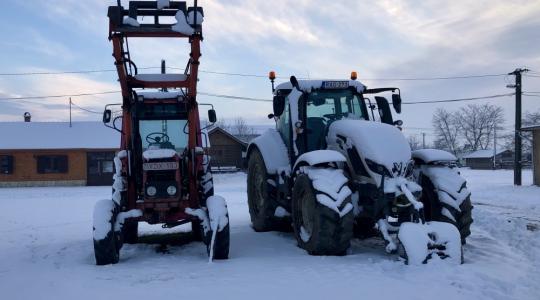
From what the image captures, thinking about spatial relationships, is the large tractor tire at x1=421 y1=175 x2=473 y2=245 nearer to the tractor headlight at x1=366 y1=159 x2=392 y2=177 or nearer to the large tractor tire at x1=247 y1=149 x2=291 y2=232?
the tractor headlight at x1=366 y1=159 x2=392 y2=177

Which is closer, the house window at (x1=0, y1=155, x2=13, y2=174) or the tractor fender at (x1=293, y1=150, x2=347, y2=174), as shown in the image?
the tractor fender at (x1=293, y1=150, x2=347, y2=174)

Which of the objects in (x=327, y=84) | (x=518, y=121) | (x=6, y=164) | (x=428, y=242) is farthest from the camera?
(x=6, y=164)

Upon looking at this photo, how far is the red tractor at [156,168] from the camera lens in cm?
716

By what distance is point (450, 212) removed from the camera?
724 cm

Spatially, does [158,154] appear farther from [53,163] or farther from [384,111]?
[53,163]

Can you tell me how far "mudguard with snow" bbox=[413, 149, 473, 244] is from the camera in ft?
23.9

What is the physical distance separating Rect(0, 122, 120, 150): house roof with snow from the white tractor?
→ 28271 millimetres

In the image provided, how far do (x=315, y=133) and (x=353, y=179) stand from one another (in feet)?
4.72

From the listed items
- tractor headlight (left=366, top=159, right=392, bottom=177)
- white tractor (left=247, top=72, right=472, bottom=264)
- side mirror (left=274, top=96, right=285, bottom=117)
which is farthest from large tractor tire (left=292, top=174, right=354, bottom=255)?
side mirror (left=274, top=96, right=285, bottom=117)

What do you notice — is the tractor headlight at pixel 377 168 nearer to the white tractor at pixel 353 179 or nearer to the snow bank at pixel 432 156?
the white tractor at pixel 353 179

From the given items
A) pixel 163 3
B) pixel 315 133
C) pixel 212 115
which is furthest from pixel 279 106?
pixel 163 3

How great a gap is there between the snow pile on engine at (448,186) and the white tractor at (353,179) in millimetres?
14

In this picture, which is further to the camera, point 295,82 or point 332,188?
point 295,82

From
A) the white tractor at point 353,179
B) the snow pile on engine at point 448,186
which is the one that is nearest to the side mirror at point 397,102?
the white tractor at point 353,179
